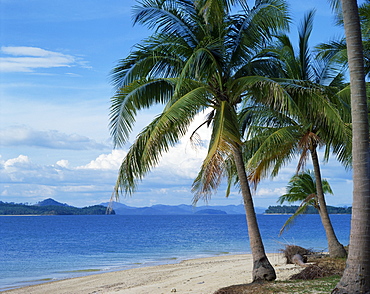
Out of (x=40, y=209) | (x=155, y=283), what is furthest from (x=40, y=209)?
(x=155, y=283)

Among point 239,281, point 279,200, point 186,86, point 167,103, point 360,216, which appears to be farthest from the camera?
point 279,200

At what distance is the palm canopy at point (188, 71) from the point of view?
1030cm

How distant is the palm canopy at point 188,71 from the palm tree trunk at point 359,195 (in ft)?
9.83

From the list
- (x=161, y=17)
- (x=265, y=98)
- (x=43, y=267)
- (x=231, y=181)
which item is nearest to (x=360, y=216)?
(x=265, y=98)

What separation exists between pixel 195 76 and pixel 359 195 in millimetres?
4620

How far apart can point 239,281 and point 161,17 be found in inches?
304

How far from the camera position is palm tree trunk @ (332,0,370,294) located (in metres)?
7.20

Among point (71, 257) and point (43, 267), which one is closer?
point (43, 267)

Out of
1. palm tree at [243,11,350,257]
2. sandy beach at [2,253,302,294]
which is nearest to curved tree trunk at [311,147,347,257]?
palm tree at [243,11,350,257]

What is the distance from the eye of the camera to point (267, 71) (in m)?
11.7

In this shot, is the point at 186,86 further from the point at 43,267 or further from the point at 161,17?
the point at 43,267

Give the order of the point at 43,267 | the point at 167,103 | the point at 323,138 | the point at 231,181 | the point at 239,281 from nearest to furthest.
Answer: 1. the point at 167,103
2. the point at 239,281
3. the point at 323,138
4. the point at 231,181
5. the point at 43,267

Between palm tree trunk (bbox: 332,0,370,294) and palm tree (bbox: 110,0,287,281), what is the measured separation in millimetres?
3051

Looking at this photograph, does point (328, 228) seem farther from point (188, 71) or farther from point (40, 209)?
point (40, 209)
